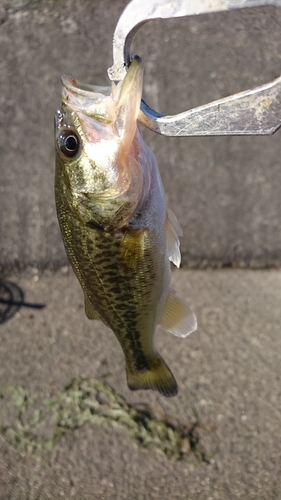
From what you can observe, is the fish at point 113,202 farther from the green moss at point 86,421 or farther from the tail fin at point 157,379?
the green moss at point 86,421

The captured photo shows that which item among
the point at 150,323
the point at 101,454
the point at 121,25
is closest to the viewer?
the point at 121,25

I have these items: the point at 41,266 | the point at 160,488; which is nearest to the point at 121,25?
the point at 160,488

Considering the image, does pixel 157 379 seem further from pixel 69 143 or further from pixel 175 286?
pixel 175 286

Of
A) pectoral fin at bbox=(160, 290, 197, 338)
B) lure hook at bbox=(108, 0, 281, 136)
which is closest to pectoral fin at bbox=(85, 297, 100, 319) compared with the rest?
pectoral fin at bbox=(160, 290, 197, 338)

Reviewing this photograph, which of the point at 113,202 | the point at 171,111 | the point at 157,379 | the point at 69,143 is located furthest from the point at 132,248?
the point at 171,111

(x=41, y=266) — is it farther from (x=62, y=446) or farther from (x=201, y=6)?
(x=201, y=6)

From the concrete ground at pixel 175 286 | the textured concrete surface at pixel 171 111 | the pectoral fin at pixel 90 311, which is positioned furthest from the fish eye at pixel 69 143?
the textured concrete surface at pixel 171 111
